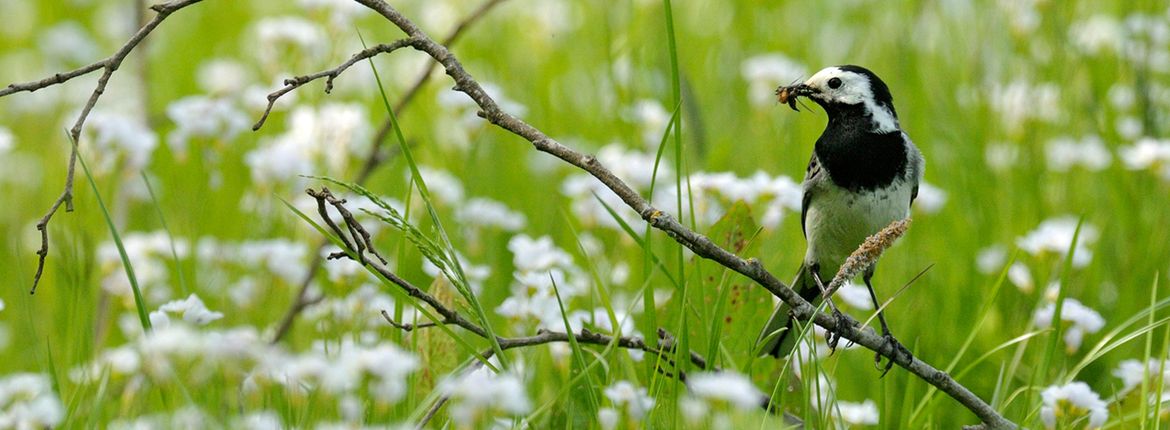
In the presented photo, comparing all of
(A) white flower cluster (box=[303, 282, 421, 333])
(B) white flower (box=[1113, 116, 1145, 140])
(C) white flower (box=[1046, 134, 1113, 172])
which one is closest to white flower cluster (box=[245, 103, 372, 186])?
(A) white flower cluster (box=[303, 282, 421, 333])

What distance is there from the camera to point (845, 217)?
10.6 feet

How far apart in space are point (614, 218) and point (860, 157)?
1.99 feet

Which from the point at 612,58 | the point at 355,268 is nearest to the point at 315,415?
the point at 355,268

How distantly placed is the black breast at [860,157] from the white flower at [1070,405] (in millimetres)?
761

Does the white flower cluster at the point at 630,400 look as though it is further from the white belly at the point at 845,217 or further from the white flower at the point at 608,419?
the white belly at the point at 845,217

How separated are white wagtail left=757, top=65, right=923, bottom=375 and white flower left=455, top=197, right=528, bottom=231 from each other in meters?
1.21

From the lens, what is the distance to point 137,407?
9.29 ft

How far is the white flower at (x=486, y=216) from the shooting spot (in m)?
4.32

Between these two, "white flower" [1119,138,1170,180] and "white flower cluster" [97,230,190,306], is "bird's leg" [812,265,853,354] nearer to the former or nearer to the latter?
"white flower" [1119,138,1170,180]

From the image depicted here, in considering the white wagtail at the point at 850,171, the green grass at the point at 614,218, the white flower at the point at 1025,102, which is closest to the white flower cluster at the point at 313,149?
the green grass at the point at 614,218

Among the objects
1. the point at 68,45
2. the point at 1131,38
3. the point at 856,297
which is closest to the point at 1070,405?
the point at 856,297

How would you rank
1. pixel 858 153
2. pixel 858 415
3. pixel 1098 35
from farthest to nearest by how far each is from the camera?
pixel 1098 35 → pixel 858 153 → pixel 858 415

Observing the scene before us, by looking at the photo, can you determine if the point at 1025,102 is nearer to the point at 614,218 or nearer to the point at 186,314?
the point at 614,218

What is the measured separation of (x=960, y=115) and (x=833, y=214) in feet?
6.55
